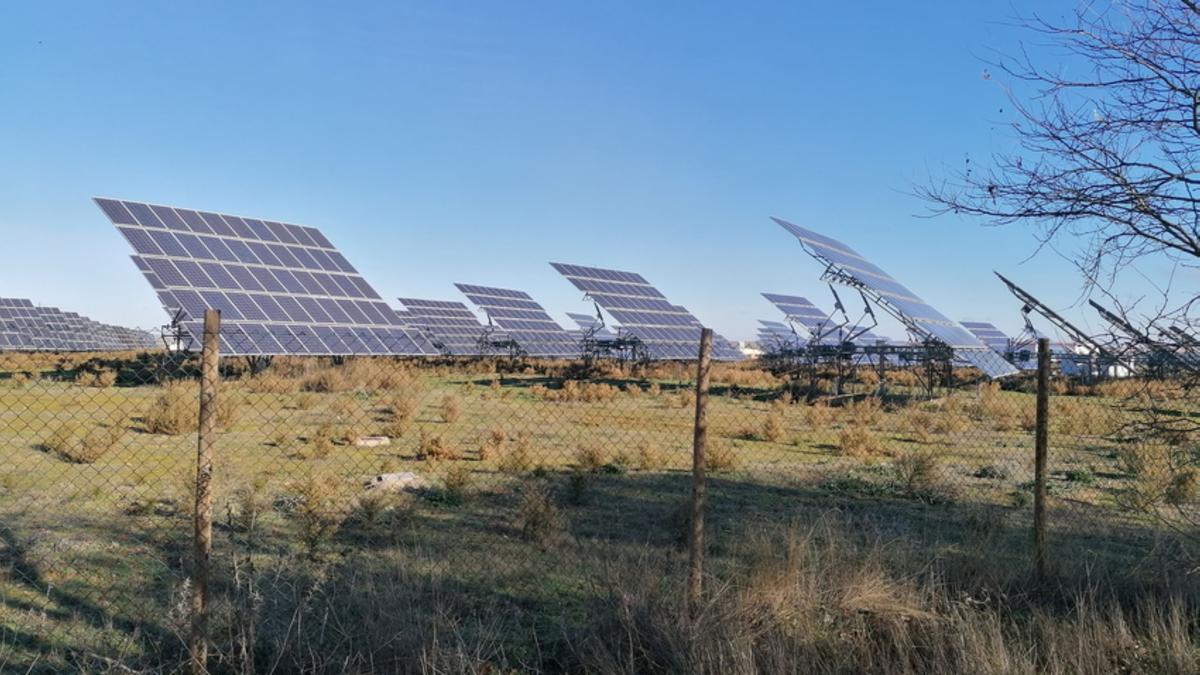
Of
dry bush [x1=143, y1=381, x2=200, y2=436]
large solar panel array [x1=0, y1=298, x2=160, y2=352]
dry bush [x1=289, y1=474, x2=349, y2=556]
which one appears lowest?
dry bush [x1=289, y1=474, x2=349, y2=556]

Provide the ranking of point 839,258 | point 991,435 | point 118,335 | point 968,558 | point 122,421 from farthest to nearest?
1. point 118,335
2. point 839,258
3. point 991,435
4. point 122,421
5. point 968,558

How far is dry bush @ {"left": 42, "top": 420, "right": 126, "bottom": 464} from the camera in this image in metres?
11.9

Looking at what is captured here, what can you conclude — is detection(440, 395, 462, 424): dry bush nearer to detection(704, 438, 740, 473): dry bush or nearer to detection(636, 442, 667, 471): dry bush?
detection(636, 442, 667, 471): dry bush

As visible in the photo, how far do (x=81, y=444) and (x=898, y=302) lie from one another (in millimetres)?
24359

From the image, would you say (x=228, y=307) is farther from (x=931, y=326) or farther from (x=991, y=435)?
(x=931, y=326)

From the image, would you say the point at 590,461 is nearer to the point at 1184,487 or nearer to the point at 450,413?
the point at 450,413

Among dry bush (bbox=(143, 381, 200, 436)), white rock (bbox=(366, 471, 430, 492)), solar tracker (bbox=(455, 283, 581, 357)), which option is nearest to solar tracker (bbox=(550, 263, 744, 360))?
solar tracker (bbox=(455, 283, 581, 357))

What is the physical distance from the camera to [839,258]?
29.2 m

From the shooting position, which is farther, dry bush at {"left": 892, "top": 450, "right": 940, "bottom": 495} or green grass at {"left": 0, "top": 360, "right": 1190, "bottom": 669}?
dry bush at {"left": 892, "top": 450, "right": 940, "bottom": 495}

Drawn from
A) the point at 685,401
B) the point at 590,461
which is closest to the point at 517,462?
the point at 590,461

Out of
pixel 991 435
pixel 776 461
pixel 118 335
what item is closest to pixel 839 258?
pixel 991 435

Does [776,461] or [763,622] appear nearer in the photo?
[763,622]

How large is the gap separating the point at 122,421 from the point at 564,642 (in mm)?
13037

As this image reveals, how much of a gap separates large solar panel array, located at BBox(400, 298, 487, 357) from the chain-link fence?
89.1ft
